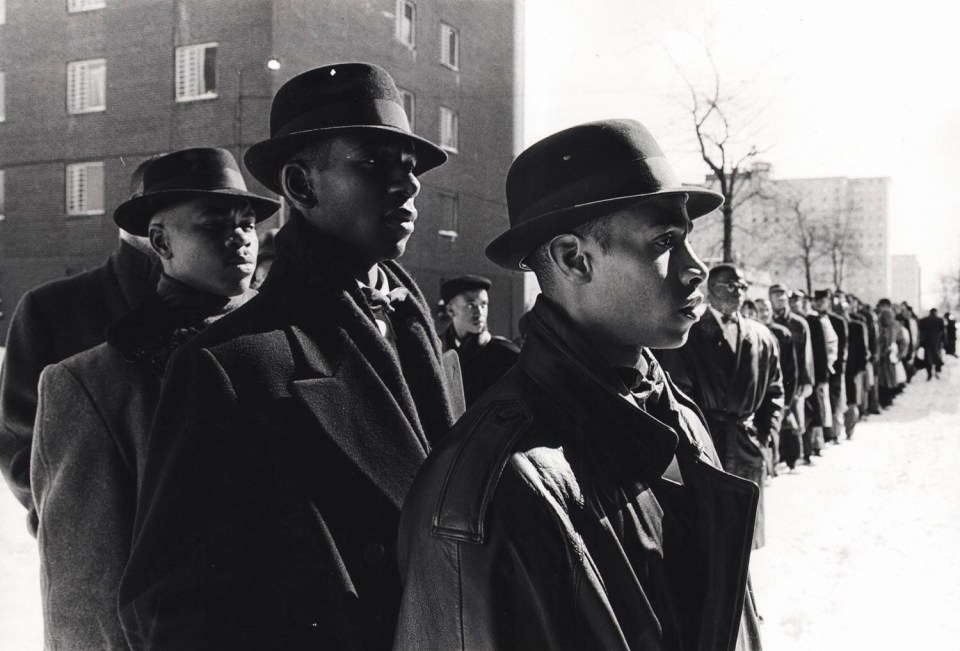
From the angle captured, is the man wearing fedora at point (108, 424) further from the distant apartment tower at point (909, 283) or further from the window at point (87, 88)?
the distant apartment tower at point (909, 283)

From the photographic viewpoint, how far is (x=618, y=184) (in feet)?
4.68

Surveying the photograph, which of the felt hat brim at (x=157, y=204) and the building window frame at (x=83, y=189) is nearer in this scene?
the felt hat brim at (x=157, y=204)

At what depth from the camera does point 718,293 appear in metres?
6.43

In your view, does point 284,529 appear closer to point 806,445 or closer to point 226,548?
point 226,548

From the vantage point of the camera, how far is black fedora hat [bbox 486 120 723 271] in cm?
142

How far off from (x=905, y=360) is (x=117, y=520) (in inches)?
816

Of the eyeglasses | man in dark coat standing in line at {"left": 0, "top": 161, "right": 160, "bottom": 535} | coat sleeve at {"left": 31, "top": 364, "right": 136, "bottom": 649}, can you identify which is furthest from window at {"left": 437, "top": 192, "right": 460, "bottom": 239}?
coat sleeve at {"left": 31, "top": 364, "right": 136, "bottom": 649}

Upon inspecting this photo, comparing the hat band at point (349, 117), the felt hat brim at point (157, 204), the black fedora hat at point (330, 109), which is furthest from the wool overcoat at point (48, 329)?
the hat band at point (349, 117)

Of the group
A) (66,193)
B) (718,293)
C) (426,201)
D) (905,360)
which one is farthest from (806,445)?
(66,193)

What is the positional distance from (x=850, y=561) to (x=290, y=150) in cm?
541

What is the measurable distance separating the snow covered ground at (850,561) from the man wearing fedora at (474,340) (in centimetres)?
229

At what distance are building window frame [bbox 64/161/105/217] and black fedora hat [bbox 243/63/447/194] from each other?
50.4 feet

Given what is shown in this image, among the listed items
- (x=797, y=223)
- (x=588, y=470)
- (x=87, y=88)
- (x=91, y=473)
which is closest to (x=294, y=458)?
(x=588, y=470)

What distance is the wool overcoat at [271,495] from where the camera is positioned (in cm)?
155
